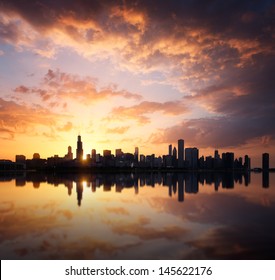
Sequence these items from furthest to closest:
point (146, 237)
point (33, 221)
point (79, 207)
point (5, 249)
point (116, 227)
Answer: point (79, 207), point (33, 221), point (116, 227), point (146, 237), point (5, 249)

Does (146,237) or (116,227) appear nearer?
(146,237)

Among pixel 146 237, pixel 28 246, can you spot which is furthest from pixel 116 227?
pixel 28 246

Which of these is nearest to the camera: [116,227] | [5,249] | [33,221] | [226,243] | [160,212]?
[5,249]

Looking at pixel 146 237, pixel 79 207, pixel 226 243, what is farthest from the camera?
pixel 79 207

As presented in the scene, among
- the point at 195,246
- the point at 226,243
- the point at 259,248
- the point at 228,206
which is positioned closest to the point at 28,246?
the point at 195,246

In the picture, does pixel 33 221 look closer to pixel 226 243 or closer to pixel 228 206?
pixel 226 243
